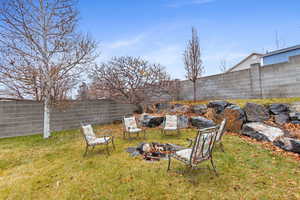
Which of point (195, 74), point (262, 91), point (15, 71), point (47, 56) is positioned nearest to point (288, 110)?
Result: point (262, 91)

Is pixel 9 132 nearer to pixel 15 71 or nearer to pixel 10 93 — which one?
pixel 10 93

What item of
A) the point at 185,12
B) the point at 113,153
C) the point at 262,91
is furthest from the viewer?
the point at 185,12

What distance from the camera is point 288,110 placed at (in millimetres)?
5324

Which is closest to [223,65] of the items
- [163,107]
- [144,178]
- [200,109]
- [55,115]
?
[163,107]

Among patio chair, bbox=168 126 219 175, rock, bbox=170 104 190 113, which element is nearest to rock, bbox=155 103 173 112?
rock, bbox=170 104 190 113

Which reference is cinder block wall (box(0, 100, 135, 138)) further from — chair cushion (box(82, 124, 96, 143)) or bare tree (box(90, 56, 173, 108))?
chair cushion (box(82, 124, 96, 143))

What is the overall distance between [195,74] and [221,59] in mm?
17961

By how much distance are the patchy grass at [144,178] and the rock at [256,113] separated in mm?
1922

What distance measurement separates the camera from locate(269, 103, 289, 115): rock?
5.37m

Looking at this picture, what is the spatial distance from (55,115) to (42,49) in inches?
124

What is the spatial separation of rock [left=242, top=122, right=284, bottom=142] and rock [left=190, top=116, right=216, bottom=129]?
118cm

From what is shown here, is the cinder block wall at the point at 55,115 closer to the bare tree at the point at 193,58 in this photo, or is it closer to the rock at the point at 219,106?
the bare tree at the point at 193,58

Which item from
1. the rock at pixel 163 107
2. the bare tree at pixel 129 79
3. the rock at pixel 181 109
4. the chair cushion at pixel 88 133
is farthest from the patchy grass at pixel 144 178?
the rock at pixel 163 107

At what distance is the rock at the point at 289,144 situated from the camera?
3408 millimetres
